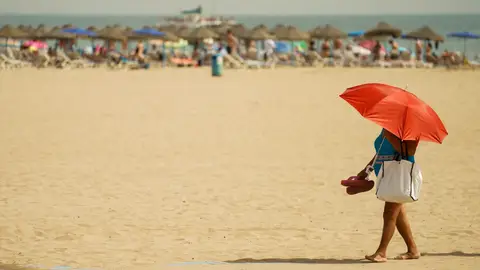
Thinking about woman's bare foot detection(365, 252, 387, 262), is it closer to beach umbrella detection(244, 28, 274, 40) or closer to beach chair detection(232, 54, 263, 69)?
beach chair detection(232, 54, 263, 69)

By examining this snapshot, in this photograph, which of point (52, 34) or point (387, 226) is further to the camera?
point (52, 34)

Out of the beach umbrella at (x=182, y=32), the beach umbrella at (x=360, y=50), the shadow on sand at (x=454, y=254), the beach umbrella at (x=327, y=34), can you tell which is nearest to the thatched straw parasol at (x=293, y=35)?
the beach umbrella at (x=327, y=34)

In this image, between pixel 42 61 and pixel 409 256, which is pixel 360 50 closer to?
pixel 42 61

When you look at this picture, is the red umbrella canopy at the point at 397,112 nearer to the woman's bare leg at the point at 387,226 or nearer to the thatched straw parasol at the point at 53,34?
the woman's bare leg at the point at 387,226

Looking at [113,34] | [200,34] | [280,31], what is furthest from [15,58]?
[280,31]

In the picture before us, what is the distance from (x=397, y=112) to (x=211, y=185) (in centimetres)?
401

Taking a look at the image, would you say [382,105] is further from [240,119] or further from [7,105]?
[7,105]

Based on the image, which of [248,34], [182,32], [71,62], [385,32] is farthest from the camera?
[182,32]

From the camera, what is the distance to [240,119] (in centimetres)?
1700

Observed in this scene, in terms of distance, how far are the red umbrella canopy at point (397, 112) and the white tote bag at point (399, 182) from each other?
188mm

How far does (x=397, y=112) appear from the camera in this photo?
253 inches

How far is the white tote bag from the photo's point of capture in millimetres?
6355

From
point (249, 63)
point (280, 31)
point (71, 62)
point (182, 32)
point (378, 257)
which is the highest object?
point (378, 257)

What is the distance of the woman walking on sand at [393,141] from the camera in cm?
636
